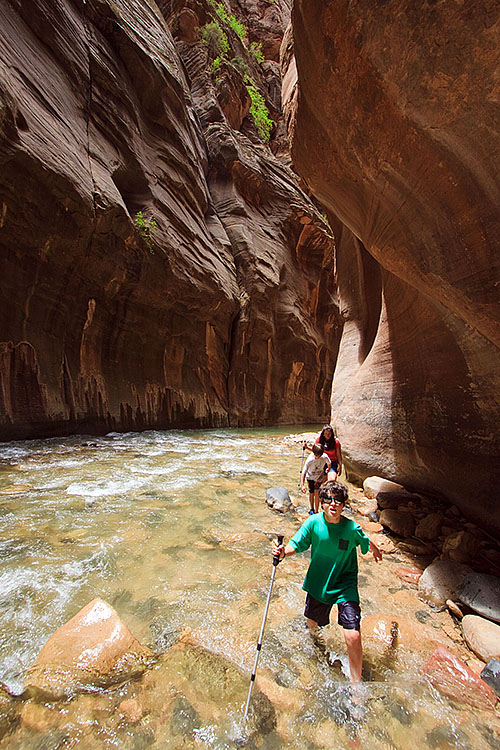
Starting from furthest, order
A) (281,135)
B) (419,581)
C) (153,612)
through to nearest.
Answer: (281,135) < (419,581) < (153,612)

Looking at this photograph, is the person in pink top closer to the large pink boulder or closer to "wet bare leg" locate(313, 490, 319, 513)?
"wet bare leg" locate(313, 490, 319, 513)

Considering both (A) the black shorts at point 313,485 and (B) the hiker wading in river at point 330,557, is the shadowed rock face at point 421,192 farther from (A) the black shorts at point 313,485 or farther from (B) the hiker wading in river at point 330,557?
(B) the hiker wading in river at point 330,557

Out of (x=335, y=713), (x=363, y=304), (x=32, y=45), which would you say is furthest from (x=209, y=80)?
(x=335, y=713)

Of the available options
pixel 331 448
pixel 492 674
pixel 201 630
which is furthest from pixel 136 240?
pixel 492 674

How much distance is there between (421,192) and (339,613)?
3722 mm

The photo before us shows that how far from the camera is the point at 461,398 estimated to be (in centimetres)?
396

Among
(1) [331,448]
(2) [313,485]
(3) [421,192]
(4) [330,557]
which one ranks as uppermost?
(3) [421,192]

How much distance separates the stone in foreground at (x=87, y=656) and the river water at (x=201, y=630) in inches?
2.9

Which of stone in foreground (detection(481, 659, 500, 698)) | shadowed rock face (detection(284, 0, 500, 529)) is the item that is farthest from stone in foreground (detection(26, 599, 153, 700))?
shadowed rock face (detection(284, 0, 500, 529))

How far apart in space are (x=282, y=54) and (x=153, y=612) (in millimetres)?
8728

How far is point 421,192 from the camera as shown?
3.28 metres

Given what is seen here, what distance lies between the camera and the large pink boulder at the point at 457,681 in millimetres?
1817

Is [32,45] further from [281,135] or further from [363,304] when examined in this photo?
[281,135]

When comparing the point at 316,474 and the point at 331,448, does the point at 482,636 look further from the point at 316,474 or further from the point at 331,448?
the point at 331,448
